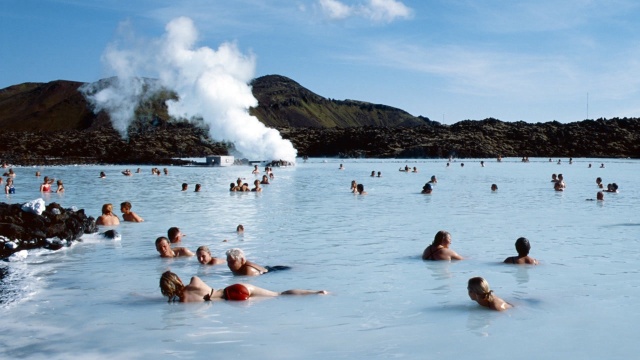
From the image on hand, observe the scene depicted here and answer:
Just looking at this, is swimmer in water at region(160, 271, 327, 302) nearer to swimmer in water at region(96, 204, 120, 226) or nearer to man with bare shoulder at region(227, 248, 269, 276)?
man with bare shoulder at region(227, 248, 269, 276)

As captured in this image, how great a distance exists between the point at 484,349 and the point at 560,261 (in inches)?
222

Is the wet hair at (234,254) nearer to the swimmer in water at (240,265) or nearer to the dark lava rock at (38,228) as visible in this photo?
the swimmer in water at (240,265)

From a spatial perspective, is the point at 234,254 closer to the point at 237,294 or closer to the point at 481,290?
the point at 237,294

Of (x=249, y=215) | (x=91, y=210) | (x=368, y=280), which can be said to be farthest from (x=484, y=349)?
(x=91, y=210)

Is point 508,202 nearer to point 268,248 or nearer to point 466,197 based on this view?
point 466,197

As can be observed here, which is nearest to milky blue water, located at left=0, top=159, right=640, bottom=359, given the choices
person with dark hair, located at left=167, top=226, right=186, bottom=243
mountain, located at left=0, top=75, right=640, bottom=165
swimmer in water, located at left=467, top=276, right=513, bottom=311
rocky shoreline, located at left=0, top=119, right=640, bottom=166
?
swimmer in water, located at left=467, top=276, right=513, bottom=311

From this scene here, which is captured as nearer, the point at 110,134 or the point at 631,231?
the point at 631,231

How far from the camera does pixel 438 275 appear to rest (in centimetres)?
1009

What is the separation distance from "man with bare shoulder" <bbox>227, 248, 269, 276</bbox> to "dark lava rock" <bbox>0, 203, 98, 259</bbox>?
4.68m

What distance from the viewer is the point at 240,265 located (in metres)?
9.77

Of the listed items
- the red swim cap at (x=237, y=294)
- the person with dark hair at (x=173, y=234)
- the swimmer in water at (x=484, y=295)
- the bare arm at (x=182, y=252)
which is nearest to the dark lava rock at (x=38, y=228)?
the person with dark hair at (x=173, y=234)

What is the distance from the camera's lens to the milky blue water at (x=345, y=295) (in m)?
6.43

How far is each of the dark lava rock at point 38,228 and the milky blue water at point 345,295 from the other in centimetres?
40

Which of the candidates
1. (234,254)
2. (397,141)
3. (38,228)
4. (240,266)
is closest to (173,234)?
(38,228)
